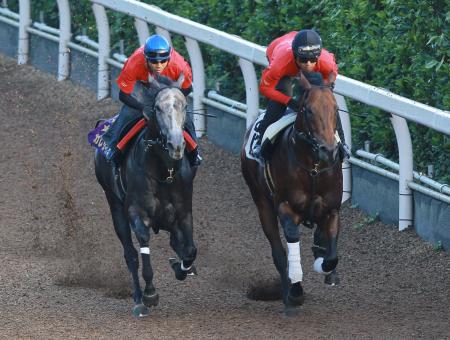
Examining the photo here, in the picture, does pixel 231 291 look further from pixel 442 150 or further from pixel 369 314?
pixel 442 150

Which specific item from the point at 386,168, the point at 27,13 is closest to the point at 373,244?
the point at 386,168

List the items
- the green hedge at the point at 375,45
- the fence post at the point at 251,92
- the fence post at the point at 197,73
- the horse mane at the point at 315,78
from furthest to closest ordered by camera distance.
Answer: the fence post at the point at 197,73 → the fence post at the point at 251,92 → the green hedge at the point at 375,45 → the horse mane at the point at 315,78

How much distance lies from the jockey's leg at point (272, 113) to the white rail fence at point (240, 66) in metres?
1.16

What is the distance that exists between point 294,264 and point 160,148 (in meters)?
1.27

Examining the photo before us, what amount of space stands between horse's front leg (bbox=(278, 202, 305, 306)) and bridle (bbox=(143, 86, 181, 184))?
0.86 meters

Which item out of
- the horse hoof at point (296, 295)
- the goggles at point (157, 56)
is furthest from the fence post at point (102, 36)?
the horse hoof at point (296, 295)

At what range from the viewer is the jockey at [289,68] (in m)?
9.98

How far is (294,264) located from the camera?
9859 millimetres

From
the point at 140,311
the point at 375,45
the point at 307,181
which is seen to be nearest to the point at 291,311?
the point at 307,181

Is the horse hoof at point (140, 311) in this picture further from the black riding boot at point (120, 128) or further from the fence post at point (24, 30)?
the fence post at point (24, 30)

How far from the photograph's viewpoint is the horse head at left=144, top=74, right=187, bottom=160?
966 cm

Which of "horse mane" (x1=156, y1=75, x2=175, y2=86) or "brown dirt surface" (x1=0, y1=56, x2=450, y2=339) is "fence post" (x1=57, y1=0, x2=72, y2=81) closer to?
"brown dirt surface" (x1=0, y1=56, x2=450, y2=339)

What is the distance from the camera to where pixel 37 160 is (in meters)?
15.0

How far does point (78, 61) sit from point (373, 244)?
6.94 m
